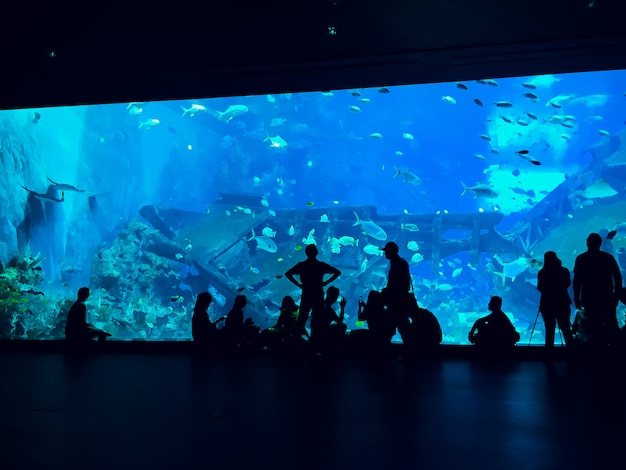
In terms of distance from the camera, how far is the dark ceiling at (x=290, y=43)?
578cm

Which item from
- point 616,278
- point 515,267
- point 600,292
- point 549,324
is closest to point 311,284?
point 549,324

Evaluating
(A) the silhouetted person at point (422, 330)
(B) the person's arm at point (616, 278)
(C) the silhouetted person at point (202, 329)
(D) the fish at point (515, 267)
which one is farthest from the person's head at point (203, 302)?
(D) the fish at point (515, 267)

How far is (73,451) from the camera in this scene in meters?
2.20

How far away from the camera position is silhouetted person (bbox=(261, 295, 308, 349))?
626cm

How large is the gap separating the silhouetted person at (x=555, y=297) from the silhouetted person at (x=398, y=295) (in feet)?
5.20

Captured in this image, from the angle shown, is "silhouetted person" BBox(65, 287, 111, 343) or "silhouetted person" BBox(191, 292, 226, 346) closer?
"silhouetted person" BBox(191, 292, 226, 346)

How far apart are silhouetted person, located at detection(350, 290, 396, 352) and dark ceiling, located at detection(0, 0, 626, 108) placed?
348 centimetres

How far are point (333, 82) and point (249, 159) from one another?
39593 millimetres

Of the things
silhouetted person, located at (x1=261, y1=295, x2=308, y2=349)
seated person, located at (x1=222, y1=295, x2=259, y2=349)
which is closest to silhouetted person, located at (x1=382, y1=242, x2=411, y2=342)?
silhouetted person, located at (x1=261, y1=295, x2=308, y2=349)

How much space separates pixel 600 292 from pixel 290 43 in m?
5.03

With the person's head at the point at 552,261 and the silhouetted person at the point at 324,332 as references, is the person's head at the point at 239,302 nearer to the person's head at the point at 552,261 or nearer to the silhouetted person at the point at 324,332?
the silhouetted person at the point at 324,332

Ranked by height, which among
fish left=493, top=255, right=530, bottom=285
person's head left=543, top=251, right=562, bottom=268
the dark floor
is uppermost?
fish left=493, top=255, right=530, bottom=285

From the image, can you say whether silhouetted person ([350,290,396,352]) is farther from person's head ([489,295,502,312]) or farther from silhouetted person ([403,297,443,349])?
person's head ([489,295,502,312])

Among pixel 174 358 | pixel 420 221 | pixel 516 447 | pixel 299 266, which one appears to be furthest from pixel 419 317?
pixel 420 221
